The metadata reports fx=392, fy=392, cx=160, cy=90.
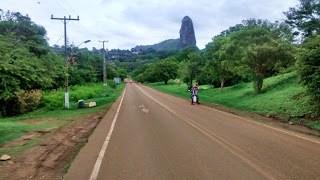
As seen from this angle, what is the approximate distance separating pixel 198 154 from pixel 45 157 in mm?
4246

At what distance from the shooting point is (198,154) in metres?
10.5

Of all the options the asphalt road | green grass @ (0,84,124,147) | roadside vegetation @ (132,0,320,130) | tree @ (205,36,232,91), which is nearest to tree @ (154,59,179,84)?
roadside vegetation @ (132,0,320,130)

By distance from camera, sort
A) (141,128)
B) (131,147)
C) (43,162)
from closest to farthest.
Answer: (43,162), (131,147), (141,128)

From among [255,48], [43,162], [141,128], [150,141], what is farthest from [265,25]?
[43,162]

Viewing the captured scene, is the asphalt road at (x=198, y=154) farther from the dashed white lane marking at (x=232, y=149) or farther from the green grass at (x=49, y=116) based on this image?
the green grass at (x=49, y=116)

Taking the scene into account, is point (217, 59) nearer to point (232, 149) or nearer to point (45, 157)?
point (232, 149)

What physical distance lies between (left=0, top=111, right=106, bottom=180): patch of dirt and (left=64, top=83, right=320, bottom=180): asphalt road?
0.42 metres

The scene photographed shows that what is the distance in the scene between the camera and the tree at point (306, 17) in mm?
47044

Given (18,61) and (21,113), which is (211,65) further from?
(18,61)

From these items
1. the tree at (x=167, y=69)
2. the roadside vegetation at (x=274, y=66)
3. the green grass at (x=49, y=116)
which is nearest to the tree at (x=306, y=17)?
the roadside vegetation at (x=274, y=66)

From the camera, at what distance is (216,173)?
8.31 m

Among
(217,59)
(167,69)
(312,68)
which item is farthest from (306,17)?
(167,69)

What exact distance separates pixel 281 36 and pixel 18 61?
2301 centimetres

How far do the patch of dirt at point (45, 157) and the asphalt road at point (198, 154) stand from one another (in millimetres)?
421
